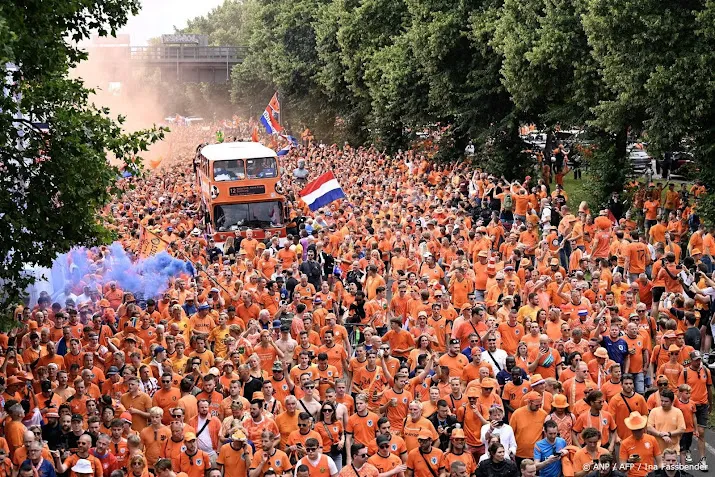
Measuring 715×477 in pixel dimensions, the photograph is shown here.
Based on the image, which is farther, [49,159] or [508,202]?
[508,202]

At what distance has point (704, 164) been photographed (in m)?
24.4

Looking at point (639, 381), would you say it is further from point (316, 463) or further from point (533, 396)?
point (316, 463)

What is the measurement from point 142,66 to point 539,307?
77.9 m

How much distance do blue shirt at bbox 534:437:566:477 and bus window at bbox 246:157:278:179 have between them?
18.3 m

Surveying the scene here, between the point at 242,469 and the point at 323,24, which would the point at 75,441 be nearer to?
the point at 242,469

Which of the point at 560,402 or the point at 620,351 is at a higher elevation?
the point at 560,402

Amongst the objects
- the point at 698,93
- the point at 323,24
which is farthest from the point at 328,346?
the point at 323,24

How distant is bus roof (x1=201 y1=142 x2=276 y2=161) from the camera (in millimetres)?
29156

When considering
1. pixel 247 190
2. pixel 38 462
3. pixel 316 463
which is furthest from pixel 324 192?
pixel 38 462

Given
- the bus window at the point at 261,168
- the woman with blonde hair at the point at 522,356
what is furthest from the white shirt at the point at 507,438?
the bus window at the point at 261,168

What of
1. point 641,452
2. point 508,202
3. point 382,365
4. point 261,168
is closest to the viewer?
point 641,452

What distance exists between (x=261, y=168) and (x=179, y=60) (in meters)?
63.5

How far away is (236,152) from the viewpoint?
2967cm

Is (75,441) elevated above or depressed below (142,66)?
above
